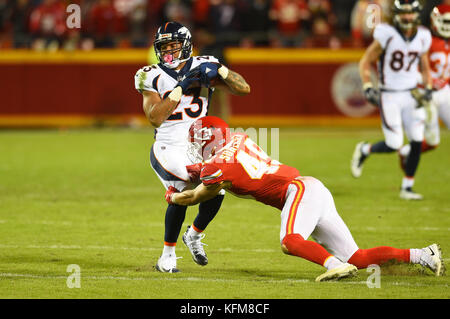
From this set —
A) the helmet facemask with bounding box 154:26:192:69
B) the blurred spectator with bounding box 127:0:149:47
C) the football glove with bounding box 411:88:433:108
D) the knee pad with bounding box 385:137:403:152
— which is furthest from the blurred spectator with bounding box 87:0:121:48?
the helmet facemask with bounding box 154:26:192:69

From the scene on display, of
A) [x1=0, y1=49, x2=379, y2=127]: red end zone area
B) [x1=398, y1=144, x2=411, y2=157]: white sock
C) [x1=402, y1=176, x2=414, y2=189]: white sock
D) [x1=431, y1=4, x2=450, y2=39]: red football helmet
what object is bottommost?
[x1=0, y1=49, x2=379, y2=127]: red end zone area

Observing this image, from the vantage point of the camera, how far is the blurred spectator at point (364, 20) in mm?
14336

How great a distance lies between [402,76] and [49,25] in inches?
371

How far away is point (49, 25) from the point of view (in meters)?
16.2

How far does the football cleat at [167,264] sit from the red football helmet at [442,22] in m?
5.14

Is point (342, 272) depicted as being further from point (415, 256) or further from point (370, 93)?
point (370, 93)

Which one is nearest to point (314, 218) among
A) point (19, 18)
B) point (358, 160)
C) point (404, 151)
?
point (404, 151)

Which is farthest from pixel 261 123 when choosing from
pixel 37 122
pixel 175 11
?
pixel 37 122

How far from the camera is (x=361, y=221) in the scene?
24.5 ft

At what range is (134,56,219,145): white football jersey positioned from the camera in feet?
18.5

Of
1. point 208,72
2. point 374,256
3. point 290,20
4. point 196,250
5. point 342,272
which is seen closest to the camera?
point 342,272

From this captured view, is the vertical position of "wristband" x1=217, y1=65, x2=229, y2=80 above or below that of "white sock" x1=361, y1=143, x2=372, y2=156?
above

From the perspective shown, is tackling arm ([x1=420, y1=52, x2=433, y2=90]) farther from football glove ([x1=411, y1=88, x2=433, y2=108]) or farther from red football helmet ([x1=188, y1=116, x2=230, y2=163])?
red football helmet ([x1=188, y1=116, x2=230, y2=163])

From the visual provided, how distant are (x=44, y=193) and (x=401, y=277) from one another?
5.03 meters
